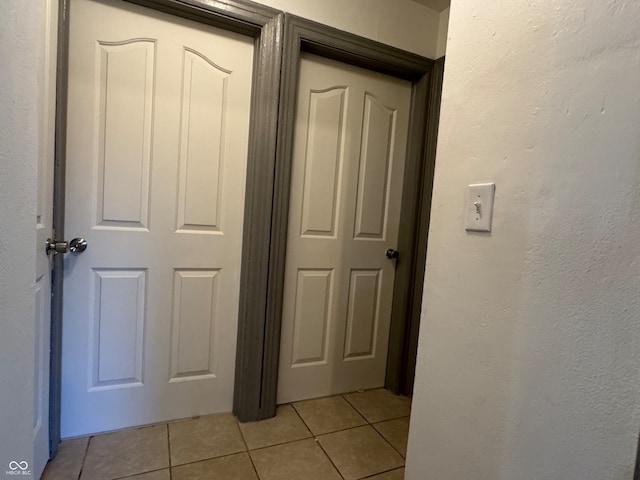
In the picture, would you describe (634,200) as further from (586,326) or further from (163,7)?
(163,7)

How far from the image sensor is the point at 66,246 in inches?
46.9

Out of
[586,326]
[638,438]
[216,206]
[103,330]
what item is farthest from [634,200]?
[103,330]

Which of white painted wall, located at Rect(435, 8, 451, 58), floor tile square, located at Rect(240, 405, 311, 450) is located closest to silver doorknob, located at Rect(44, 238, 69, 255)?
floor tile square, located at Rect(240, 405, 311, 450)

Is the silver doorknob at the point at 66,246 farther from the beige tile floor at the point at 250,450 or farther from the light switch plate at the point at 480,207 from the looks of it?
the light switch plate at the point at 480,207

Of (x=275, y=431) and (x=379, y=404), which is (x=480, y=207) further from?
(x=379, y=404)

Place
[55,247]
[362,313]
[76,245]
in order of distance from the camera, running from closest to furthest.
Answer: [55,247] → [76,245] → [362,313]

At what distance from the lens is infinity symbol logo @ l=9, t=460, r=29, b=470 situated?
0.74 metres

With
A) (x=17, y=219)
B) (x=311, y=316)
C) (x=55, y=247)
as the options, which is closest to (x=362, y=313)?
(x=311, y=316)

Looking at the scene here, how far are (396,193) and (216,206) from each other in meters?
1.02

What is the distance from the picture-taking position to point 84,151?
130 centimetres

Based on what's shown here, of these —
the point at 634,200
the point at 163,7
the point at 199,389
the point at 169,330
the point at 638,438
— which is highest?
the point at 163,7

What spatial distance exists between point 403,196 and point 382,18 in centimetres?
93

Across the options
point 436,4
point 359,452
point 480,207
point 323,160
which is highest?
point 436,4

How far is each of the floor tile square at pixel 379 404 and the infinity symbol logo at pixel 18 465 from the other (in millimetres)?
1362
